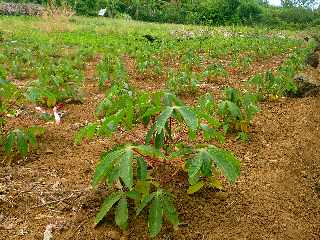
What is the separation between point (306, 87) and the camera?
5.04 m

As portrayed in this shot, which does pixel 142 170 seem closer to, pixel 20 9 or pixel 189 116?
pixel 189 116

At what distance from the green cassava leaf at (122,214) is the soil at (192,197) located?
0.07 m

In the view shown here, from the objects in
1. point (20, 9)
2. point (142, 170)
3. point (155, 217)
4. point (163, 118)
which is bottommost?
point (20, 9)

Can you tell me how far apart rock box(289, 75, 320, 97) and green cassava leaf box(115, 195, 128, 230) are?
341cm

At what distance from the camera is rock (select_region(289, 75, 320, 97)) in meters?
4.95

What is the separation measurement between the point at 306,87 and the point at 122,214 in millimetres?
3531

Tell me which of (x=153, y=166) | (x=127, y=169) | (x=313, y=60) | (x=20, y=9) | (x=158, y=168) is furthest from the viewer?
(x=20, y=9)

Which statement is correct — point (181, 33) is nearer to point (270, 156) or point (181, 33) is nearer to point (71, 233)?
point (270, 156)

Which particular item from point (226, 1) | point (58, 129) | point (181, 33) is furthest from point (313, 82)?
point (226, 1)

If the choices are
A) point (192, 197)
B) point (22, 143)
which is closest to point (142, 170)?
point (192, 197)

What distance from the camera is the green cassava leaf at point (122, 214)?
6.90 feet

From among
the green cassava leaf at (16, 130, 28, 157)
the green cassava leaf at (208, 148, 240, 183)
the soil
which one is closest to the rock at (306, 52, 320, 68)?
the soil

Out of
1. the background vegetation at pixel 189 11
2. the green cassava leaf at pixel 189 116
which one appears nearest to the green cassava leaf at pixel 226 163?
the green cassava leaf at pixel 189 116

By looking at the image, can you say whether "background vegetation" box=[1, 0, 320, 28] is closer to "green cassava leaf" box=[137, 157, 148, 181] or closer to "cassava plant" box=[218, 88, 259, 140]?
"cassava plant" box=[218, 88, 259, 140]
